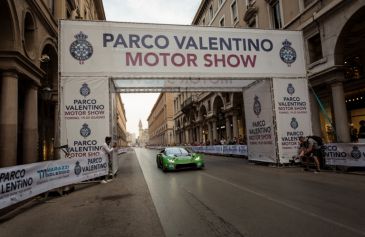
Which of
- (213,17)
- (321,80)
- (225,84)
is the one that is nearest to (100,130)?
(225,84)

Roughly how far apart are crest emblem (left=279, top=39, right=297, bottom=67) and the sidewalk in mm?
10597

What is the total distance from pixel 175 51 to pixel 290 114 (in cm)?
671

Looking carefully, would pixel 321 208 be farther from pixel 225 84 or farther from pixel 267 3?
pixel 267 3

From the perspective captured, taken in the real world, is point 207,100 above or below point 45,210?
above

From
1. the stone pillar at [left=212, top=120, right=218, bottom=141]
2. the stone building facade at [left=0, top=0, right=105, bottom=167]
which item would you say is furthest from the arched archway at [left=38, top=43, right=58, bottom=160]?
the stone pillar at [left=212, top=120, right=218, bottom=141]

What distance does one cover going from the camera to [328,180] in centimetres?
957

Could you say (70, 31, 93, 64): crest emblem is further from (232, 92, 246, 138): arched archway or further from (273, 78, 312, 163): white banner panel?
(232, 92, 246, 138): arched archway

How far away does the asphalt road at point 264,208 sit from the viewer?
15.2ft

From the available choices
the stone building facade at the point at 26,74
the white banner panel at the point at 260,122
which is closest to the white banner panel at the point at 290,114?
the white banner panel at the point at 260,122

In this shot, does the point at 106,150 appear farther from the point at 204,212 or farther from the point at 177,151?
the point at 204,212

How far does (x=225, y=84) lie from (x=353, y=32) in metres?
8.56

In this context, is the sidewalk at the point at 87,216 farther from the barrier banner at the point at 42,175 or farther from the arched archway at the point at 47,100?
the arched archway at the point at 47,100

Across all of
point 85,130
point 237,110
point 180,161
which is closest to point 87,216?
point 85,130

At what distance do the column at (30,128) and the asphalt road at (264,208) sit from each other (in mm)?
8814
